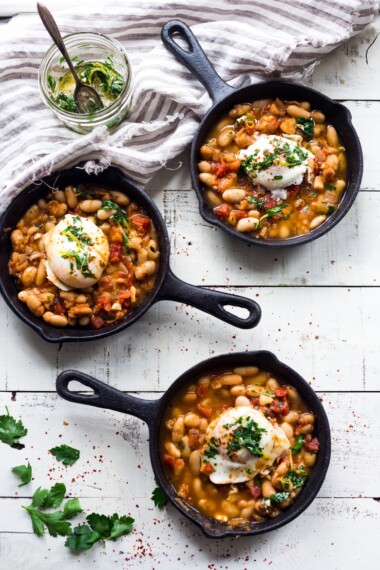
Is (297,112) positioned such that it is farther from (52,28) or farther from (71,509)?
(71,509)

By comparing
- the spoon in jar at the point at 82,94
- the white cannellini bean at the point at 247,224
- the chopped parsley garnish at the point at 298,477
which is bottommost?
the chopped parsley garnish at the point at 298,477

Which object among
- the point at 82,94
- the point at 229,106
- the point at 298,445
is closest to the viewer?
the point at 298,445

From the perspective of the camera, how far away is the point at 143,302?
11.9 ft

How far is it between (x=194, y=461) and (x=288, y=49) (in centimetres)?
186

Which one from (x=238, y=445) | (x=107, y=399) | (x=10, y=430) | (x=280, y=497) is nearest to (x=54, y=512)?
(x=10, y=430)

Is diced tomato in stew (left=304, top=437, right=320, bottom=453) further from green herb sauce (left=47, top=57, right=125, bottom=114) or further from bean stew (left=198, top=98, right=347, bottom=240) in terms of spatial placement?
green herb sauce (left=47, top=57, right=125, bottom=114)

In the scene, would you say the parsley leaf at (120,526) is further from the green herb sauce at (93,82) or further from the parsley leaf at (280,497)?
the green herb sauce at (93,82)

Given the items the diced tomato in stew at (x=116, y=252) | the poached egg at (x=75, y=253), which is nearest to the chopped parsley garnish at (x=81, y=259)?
the poached egg at (x=75, y=253)

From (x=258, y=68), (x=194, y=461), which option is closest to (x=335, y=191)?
(x=258, y=68)

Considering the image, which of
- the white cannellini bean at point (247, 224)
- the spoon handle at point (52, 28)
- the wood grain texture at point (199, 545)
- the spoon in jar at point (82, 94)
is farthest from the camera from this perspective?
the wood grain texture at point (199, 545)

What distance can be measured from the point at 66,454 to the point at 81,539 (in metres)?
0.38

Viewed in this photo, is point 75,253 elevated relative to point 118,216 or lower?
lower

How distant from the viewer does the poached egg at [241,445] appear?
3459mm

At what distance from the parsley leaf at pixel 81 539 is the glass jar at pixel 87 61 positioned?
5.87ft
